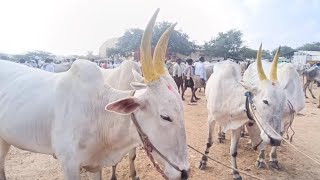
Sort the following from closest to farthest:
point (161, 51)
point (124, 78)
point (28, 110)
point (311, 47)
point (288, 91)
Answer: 1. point (161, 51)
2. point (28, 110)
3. point (124, 78)
4. point (288, 91)
5. point (311, 47)

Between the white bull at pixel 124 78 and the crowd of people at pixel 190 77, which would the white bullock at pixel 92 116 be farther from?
the crowd of people at pixel 190 77

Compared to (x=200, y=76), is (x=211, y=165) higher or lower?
lower

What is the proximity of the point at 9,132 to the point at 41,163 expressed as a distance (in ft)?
7.53

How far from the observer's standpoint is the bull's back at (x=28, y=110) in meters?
3.09

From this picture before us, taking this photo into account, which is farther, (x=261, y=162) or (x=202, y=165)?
(x=261, y=162)

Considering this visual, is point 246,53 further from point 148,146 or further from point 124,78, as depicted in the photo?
point 148,146

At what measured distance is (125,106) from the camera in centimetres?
257

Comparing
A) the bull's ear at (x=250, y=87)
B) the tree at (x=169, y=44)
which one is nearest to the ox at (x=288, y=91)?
the bull's ear at (x=250, y=87)

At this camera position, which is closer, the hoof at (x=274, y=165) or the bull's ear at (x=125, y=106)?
the bull's ear at (x=125, y=106)

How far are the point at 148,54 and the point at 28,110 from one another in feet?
4.67

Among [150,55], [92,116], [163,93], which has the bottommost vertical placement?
[92,116]

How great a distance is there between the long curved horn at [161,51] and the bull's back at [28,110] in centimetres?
110

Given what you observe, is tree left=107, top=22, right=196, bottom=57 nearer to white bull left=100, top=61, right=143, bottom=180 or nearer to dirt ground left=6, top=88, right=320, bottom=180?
dirt ground left=6, top=88, right=320, bottom=180

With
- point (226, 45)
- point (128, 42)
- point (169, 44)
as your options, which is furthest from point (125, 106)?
point (226, 45)
